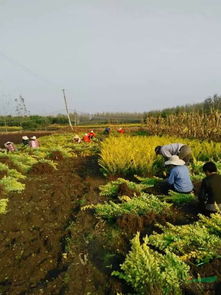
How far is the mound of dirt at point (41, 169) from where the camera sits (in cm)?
867

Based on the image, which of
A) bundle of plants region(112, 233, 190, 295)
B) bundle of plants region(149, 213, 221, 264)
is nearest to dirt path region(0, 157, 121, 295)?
bundle of plants region(112, 233, 190, 295)

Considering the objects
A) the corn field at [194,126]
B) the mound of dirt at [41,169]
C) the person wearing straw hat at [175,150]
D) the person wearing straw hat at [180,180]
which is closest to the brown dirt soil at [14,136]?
the corn field at [194,126]

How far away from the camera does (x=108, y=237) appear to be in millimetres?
4043

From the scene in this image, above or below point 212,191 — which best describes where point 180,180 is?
below

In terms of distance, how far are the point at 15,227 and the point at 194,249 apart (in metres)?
2.81

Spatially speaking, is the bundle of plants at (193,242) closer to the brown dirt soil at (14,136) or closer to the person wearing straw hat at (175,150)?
the person wearing straw hat at (175,150)

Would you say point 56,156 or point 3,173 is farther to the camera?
point 56,156

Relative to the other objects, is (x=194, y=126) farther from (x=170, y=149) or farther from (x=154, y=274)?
(x=154, y=274)

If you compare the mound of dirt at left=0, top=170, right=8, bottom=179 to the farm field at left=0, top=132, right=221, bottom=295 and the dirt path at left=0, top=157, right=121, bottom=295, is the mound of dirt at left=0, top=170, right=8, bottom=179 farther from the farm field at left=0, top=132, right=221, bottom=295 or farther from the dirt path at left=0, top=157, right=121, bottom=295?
A: the dirt path at left=0, top=157, right=121, bottom=295

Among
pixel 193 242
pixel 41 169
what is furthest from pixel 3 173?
pixel 193 242

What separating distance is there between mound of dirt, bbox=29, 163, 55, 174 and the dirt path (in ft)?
4.05

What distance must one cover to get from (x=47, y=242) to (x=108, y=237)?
0.82 m

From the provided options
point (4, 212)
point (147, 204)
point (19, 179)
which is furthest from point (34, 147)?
point (147, 204)

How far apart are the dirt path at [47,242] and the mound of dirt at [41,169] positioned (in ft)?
4.05
